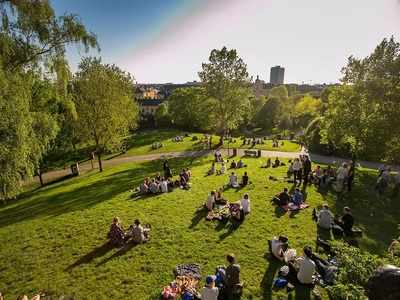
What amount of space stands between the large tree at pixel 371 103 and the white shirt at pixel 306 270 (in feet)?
57.4

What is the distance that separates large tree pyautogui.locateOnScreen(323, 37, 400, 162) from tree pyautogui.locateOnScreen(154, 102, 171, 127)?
198 ft

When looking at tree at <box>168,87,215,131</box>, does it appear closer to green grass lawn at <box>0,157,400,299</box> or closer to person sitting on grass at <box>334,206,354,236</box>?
green grass lawn at <box>0,157,400,299</box>

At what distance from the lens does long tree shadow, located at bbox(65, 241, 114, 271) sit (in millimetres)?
13355

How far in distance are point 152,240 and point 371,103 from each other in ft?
68.5

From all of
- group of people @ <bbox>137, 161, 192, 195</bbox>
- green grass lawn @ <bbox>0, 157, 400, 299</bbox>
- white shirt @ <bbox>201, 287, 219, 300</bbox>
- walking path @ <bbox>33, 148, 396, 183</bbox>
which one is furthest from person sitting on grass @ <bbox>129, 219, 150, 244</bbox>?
walking path @ <bbox>33, 148, 396, 183</bbox>

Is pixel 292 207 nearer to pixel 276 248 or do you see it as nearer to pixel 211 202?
pixel 211 202

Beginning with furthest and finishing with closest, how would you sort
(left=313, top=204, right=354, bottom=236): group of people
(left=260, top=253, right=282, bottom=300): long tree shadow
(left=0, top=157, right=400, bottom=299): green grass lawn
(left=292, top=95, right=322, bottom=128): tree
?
(left=292, top=95, right=322, bottom=128): tree < (left=313, top=204, right=354, bottom=236): group of people < (left=0, top=157, right=400, bottom=299): green grass lawn < (left=260, top=253, right=282, bottom=300): long tree shadow

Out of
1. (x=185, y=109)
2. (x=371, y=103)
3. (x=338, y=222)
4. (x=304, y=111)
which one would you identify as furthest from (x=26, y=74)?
(x=304, y=111)

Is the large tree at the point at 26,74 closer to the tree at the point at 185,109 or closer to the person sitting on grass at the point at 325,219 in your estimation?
the person sitting on grass at the point at 325,219

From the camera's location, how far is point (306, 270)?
10.7m

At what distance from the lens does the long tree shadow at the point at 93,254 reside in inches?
526

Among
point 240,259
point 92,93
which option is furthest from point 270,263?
point 92,93

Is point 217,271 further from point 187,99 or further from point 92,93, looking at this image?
point 187,99

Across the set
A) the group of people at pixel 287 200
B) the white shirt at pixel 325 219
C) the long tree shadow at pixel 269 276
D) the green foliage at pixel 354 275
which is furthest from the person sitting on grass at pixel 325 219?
the green foliage at pixel 354 275
